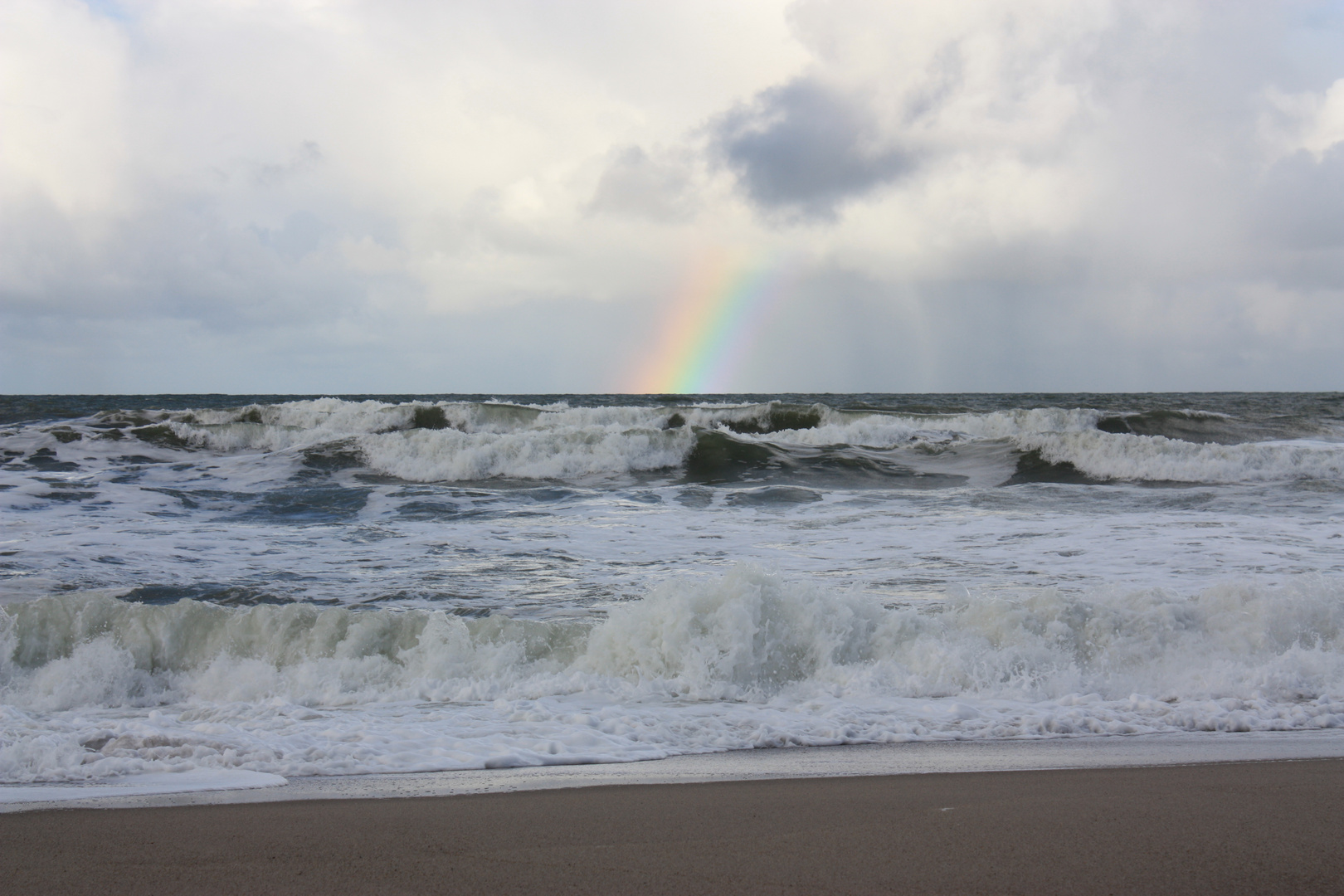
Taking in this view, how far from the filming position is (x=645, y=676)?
5312mm

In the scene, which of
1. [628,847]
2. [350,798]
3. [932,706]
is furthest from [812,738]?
[350,798]

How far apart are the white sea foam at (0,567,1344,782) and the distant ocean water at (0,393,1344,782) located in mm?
21

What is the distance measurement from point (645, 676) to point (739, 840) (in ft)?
8.45

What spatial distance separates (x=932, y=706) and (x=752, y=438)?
54.0 feet

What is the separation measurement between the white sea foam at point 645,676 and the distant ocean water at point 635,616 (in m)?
0.02

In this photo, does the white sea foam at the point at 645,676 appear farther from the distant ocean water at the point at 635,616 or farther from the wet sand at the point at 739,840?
the wet sand at the point at 739,840

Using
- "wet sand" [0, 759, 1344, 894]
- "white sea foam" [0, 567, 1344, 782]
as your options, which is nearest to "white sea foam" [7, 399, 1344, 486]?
"white sea foam" [0, 567, 1344, 782]

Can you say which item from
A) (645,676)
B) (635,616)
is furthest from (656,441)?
(645,676)

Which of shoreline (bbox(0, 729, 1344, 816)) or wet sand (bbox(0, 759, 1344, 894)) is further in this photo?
shoreline (bbox(0, 729, 1344, 816))

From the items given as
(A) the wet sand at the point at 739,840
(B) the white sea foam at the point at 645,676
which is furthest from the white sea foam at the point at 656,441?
(A) the wet sand at the point at 739,840

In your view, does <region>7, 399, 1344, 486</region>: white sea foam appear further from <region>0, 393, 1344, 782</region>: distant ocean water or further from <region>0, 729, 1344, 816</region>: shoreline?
<region>0, 729, 1344, 816</region>: shoreline

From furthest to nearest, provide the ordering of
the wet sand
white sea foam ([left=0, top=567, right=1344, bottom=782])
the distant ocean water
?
the distant ocean water → white sea foam ([left=0, top=567, right=1344, bottom=782]) → the wet sand

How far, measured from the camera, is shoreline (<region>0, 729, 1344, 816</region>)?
3412mm

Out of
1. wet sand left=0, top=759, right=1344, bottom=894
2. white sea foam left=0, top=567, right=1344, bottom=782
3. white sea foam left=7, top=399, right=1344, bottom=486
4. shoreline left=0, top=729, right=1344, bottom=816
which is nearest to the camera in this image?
wet sand left=0, top=759, right=1344, bottom=894
